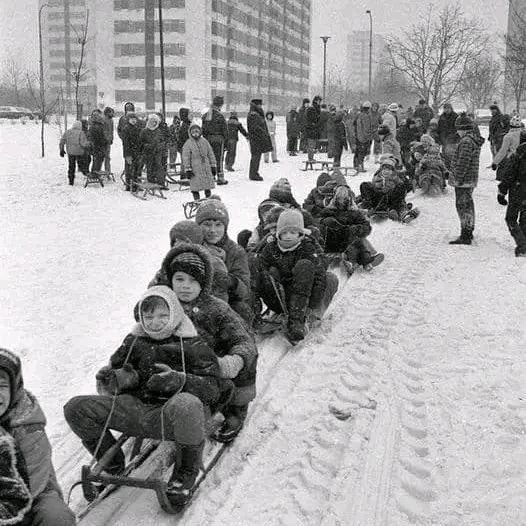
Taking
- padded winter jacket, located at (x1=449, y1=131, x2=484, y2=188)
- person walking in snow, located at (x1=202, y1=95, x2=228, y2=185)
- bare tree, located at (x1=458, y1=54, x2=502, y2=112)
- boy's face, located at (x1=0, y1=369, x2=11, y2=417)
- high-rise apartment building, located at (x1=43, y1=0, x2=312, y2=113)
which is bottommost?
boy's face, located at (x1=0, y1=369, x2=11, y2=417)

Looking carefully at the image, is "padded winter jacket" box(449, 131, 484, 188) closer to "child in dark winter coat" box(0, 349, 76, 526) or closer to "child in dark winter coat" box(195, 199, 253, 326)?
"child in dark winter coat" box(195, 199, 253, 326)

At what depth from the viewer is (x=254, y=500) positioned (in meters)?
3.62

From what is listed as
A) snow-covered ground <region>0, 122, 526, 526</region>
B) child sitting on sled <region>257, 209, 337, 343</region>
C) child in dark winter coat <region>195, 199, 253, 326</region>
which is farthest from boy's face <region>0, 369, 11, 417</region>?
child sitting on sled <region>257, 209, 337, 343</region>

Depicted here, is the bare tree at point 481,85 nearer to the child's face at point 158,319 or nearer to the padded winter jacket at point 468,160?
the padded winter jacket at point 468,160

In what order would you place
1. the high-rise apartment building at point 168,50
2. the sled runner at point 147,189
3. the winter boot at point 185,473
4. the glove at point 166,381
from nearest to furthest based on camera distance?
the winter boot at point 185,473, the glove at point 166,381, the sled runner at point 147,189, the high-rise apartment building at point 168,50

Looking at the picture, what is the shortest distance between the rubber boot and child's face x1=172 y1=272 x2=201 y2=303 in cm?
188

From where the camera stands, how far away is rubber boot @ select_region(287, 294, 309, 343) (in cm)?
593

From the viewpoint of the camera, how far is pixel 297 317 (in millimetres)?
6039

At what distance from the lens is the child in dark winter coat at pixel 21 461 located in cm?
273

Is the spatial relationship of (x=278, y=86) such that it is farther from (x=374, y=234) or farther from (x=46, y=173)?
(x=374, y=234)

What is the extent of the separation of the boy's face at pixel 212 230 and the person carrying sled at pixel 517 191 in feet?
16.9

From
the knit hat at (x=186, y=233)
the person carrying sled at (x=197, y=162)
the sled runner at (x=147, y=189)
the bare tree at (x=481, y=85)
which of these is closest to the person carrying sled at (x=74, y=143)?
the sled runner at (x=147, y=189)

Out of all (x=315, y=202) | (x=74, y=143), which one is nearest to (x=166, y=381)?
(x=315, y=202)

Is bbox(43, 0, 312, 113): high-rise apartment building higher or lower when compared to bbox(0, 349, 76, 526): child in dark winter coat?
higher
